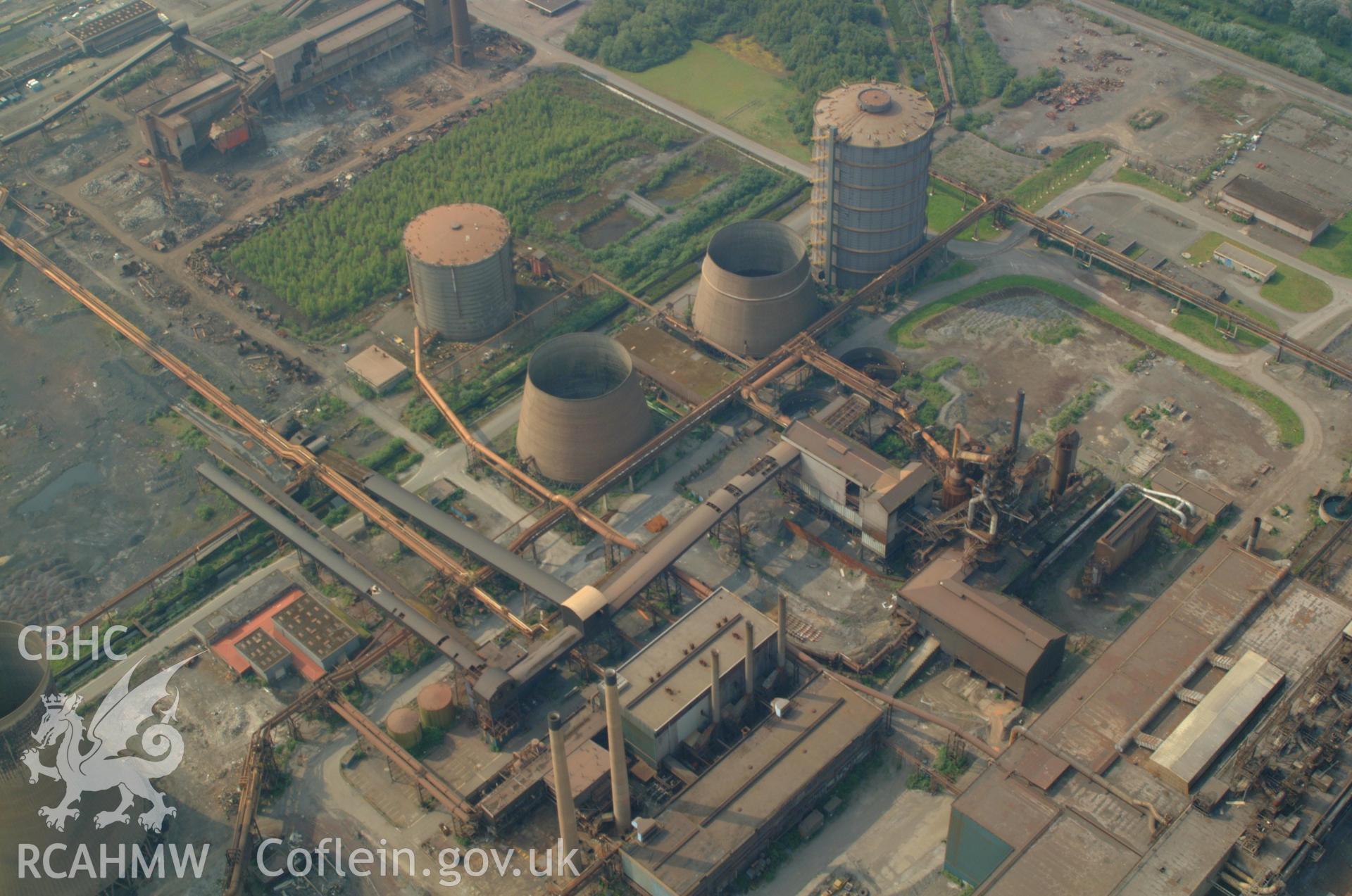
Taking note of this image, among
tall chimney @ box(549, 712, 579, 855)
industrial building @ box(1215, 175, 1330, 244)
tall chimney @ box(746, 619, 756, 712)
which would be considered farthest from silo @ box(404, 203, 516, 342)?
industrial building @ box(1215, 175, 1330, 244)

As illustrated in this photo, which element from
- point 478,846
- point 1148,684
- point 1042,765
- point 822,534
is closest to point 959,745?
point 1042,765

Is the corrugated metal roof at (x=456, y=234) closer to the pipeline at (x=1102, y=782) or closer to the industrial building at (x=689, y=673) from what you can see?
the industrial building at (x=689, y=673)

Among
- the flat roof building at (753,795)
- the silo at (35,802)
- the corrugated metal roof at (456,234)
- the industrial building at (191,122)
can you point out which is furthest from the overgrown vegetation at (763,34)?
the silo at (35,802)

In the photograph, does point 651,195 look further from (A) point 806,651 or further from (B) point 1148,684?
(B) point 1148,684

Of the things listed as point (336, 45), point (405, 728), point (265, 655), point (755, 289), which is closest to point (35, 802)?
point (265, 655)

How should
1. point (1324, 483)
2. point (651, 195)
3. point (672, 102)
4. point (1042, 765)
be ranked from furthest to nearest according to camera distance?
point (672, 102) < point (651, 195) < point (1324, 483) < point (1042, 765)

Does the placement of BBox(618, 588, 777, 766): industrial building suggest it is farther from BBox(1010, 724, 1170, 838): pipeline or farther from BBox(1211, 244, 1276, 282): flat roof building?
BBox(1211, 244, 1276, 282): flat roof building

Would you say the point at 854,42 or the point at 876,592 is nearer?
the point at 876,592
